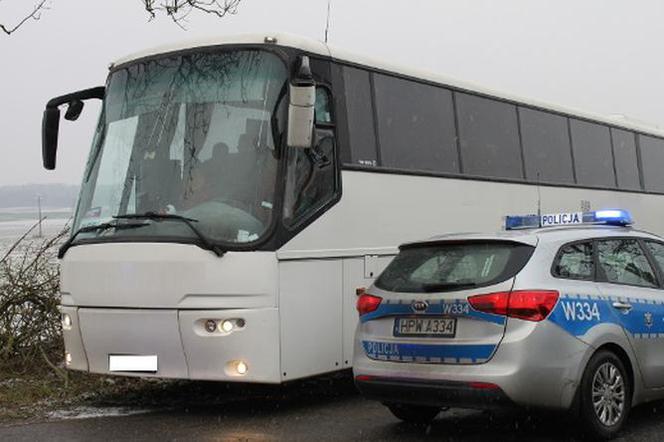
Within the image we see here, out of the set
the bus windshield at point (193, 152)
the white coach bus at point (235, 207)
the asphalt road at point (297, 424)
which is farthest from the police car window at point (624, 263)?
the bus windshield at point (193, 152)

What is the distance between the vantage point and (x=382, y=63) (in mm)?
9312

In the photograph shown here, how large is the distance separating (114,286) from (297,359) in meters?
1.71

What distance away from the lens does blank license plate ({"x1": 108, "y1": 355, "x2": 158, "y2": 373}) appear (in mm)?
7676

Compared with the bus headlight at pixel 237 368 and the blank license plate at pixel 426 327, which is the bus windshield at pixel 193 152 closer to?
the bus headlight at pixel 237 368

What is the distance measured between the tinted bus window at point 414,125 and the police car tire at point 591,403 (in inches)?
132

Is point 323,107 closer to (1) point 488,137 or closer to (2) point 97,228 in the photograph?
(2) point 97,228

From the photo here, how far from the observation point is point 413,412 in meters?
7.18

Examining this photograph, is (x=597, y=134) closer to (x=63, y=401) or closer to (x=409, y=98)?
(x=409, y=98)

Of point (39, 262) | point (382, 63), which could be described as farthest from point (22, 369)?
point (382, 63)

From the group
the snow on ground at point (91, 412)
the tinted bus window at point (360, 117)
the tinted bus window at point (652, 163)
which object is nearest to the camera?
the snow on ground at point (91, 412)

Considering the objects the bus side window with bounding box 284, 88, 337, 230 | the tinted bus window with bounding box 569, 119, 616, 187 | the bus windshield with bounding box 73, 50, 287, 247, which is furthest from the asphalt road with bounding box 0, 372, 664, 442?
the tinted bus window with bounding box 569, 119, 616, 187

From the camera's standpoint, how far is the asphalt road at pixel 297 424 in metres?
6.92

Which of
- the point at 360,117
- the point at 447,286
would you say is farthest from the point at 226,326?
the point at 360,117

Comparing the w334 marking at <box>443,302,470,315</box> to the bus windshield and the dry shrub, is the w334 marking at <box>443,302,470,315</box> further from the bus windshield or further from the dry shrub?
the dry shrub
